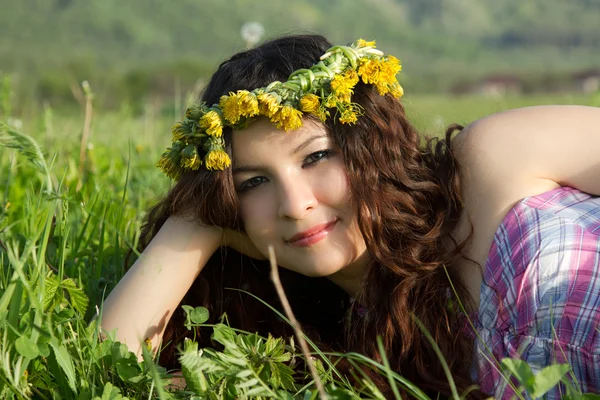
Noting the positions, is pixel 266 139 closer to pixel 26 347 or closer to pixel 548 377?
pixel 26 347

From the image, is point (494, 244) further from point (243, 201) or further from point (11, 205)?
point (11, 205)

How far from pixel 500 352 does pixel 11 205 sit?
200 cm

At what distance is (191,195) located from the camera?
2.49m

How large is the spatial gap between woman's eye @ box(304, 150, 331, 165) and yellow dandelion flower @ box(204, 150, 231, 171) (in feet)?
0.77

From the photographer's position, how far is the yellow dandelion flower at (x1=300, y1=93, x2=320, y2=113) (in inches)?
90.8

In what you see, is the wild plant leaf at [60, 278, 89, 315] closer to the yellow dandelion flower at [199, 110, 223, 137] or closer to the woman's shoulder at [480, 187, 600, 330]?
the yellow dandelion flower at [199, 110, 223, 137]

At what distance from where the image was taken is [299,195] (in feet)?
7.36

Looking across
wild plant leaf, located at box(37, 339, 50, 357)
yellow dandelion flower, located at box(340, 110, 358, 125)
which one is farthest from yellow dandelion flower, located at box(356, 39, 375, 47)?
wild plant leaf, located at box(37, 339, 50, 357)

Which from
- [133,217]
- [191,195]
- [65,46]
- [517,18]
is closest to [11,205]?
[133,217]

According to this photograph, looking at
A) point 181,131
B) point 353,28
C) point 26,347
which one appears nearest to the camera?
point 26,347

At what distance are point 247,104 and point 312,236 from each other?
429 mm

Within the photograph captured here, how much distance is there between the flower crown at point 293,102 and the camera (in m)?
2.31

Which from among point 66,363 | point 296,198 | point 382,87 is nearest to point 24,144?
point 66,363

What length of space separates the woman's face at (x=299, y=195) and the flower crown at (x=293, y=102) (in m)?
0.05
